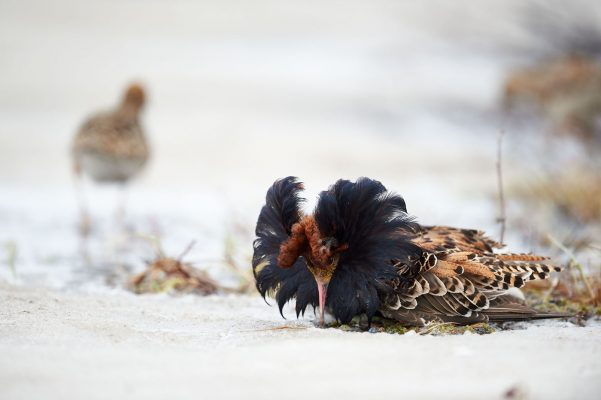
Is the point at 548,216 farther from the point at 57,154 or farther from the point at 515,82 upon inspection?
the point at 57,154

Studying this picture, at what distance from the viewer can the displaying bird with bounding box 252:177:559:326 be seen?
3.65m

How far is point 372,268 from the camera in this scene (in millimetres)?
3713

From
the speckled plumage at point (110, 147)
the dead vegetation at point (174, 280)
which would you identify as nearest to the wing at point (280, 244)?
the dead vegetation at point (174, 280)

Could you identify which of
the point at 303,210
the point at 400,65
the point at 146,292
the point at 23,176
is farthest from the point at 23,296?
the point at 400,65

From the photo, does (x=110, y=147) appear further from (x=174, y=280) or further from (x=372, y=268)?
(x=372, y=268)

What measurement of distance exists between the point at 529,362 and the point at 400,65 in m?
18.5

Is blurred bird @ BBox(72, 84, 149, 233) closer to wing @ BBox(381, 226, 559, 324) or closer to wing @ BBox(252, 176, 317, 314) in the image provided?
wing @ BBox(252, 176, 317, 314)

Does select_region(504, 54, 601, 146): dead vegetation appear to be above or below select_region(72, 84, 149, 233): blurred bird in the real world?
above

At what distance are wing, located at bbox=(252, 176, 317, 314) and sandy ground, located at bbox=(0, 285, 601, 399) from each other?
0.78ft

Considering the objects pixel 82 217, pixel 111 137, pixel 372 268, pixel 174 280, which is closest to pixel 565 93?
pixel 111 137

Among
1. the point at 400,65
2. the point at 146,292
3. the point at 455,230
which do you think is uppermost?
the point at 400,65

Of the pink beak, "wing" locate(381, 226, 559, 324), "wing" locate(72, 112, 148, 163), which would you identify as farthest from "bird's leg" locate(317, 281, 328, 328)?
"wing" locate(72, 112, 148, 163)

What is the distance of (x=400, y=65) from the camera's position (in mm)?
20828

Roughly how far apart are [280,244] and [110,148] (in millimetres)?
5290
